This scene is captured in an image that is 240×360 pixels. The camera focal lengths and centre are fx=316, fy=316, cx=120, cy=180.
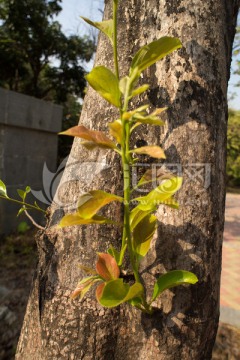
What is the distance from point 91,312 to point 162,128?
479mm

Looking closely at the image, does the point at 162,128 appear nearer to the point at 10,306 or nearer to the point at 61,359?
the point at 61,359

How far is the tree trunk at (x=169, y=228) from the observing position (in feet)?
2.38

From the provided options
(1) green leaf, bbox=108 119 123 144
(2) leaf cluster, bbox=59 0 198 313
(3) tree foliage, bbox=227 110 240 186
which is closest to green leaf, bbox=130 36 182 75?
(2) leaf cluster, bbox=59 0 198 313

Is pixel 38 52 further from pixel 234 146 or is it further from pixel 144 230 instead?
pixel 234 146

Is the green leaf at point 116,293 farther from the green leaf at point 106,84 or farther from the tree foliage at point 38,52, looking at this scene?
the tree foliage at point 38,52

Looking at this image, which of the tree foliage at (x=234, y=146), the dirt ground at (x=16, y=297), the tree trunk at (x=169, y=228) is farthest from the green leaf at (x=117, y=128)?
the tree foliage at (x=234, y=146)

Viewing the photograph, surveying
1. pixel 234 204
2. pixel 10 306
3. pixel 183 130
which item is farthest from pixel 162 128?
pixel 234 204

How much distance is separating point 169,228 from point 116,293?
22 centimetres

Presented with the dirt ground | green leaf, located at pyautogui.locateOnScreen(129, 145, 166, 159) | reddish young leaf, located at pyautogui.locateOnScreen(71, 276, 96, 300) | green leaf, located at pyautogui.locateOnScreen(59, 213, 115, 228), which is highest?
green leaf, located at pyautogui.locateOnScreen(129, 145, 166, 159)

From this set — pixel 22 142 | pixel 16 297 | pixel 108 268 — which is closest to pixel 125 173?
pixel 108 268

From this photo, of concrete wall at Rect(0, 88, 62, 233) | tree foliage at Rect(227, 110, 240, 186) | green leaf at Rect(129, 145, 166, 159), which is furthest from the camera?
tree foliage at Rect(227, 110, 240, 186)

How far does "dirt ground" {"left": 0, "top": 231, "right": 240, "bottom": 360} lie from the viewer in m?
1.83

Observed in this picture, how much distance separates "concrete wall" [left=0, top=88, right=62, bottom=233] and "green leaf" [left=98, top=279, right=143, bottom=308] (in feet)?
9.76

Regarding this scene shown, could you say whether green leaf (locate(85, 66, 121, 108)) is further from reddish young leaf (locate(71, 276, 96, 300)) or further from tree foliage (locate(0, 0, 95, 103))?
tree foliage (locate(0, 0, 95, 103))
